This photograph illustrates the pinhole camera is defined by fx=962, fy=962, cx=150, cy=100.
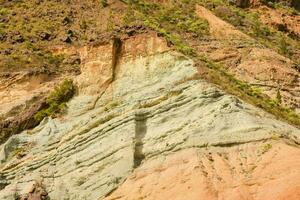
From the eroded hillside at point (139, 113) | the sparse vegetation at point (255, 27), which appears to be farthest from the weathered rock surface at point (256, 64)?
the sparse vegetation at point (255, 27)

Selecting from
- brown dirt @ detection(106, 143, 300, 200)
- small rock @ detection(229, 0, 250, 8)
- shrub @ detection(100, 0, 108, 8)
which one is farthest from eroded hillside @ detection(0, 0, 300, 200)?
small rock @ detection(229, 0, 250, 8)

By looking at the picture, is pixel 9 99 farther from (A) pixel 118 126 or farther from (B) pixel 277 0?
(B) pixel 277 0

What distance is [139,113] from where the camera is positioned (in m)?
30.8

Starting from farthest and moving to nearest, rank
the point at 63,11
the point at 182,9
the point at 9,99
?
the point at 182,9 → the point at 63,11 → the point at 9,99

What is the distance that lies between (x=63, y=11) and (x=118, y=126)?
1808 centimetres

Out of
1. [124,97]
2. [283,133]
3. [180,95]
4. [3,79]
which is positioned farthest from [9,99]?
[283,133]

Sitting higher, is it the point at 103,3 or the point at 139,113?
the point at 139,113

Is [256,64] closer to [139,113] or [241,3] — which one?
[139,113]

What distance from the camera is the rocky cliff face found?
86.9 ft

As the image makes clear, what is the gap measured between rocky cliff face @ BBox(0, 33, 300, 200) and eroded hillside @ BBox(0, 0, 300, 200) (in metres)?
0.04

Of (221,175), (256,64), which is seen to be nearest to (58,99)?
(221,175)

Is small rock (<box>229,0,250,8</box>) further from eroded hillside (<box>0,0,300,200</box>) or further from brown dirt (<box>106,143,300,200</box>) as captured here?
brown dirt (<box>106,143,300,200</box>)

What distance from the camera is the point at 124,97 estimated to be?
1302 inches

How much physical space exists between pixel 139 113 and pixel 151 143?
167cm
